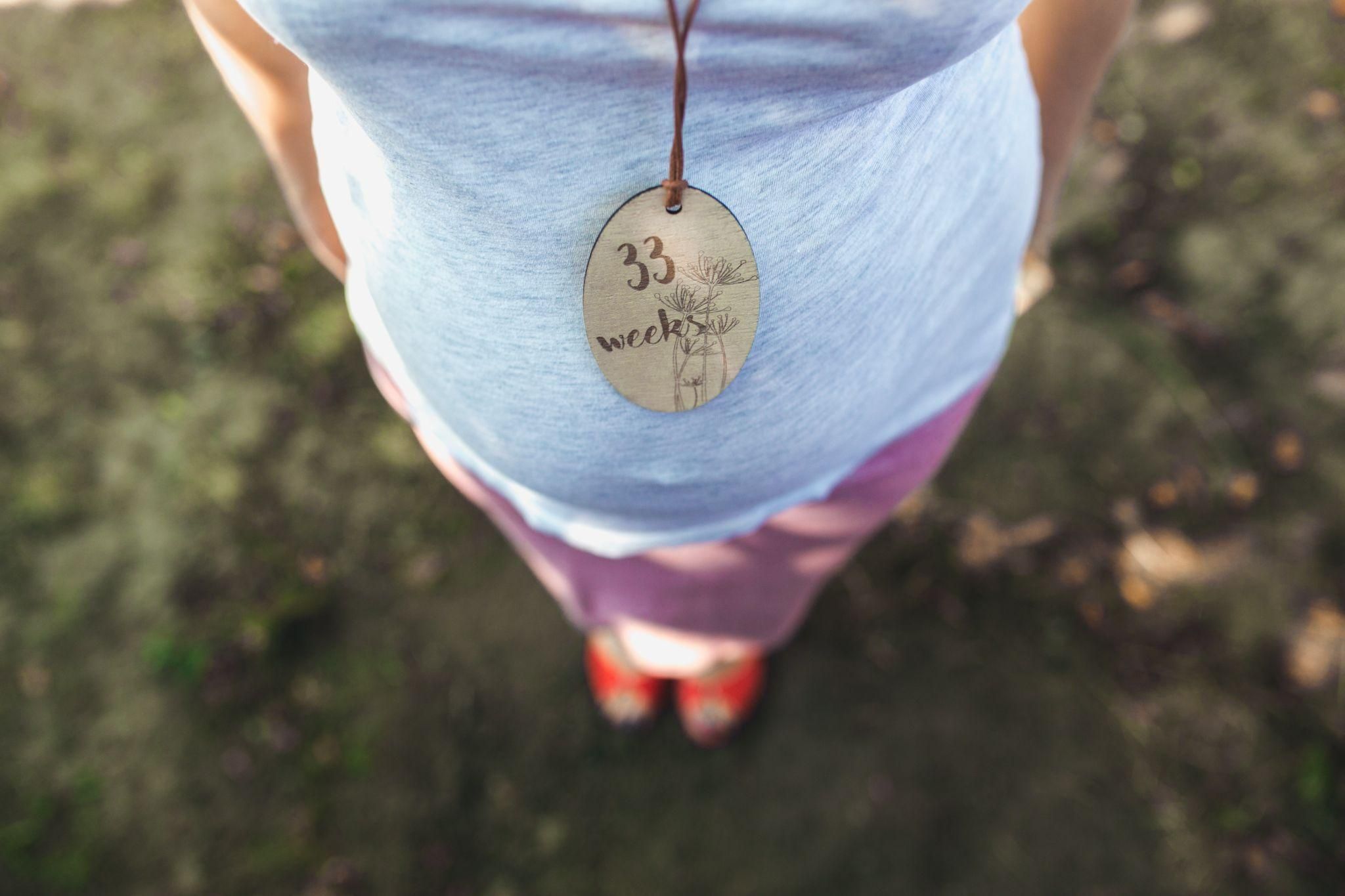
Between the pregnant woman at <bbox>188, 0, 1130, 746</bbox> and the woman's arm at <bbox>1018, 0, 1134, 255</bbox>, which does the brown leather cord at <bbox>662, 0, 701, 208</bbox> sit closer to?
the pregnant woman at <bbox>188, 0, 1130, 746</bbox>

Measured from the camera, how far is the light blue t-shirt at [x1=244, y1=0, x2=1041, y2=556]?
0.70 meters

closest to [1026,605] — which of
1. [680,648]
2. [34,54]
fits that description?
[680,648]

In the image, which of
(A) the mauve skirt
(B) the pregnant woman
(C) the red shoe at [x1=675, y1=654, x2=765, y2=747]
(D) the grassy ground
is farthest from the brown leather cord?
(D) the grassy ground

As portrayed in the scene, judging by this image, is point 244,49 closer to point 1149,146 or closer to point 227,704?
point 227,704

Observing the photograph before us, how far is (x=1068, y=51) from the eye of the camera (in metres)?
1.31

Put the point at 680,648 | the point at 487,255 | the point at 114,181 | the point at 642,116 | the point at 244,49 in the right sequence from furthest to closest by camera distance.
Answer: the point at 114,181
the point at 680,648
the point at 244,49
the point at 487,255
the point at 642,116

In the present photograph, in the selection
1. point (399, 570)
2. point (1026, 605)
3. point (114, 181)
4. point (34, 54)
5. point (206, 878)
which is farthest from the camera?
point (34, 54)

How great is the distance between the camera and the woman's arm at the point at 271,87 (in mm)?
1165

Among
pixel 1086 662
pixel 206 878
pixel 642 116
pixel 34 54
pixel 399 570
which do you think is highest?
pixel 642 116

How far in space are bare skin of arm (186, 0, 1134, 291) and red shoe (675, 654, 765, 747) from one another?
1.57 m

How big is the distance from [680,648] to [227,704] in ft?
5.18

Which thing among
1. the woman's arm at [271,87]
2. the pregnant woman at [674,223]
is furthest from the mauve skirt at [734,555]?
the woman's arm at [271,87]

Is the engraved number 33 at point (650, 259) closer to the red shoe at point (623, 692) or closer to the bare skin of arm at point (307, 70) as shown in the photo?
the bare skin of arm at point (307, 70)

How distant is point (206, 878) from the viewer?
7.95 ft
